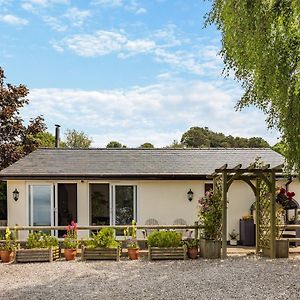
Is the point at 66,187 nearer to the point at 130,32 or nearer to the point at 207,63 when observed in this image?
the point at 130,32

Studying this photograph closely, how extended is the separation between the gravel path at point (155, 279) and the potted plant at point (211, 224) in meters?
0.52

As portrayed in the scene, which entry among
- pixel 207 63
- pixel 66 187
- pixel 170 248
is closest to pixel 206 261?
pixel 170 248

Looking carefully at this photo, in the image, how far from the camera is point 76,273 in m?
9.66

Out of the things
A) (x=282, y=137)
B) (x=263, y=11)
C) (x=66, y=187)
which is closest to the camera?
(x=263, y=11)

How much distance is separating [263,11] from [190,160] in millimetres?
9425

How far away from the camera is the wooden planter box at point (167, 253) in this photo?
11.4 metres

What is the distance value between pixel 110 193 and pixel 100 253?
3707 millimetres

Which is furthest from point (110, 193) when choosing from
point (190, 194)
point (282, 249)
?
point (282, 249)

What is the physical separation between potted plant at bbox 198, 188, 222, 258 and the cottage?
8.42ft

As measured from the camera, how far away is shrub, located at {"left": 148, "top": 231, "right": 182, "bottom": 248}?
37.9 ft

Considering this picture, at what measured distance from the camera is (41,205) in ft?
48.3

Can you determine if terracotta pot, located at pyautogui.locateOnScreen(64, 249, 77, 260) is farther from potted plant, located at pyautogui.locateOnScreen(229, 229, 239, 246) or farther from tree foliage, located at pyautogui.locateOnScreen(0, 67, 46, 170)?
tree foliage, located at pyautogui.locateOnScreen(0, 67, 46, 170)

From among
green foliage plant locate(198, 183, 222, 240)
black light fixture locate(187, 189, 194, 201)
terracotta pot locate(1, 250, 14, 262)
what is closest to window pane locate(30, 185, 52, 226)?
terracotta pot locate(1, 250, 14, 262)

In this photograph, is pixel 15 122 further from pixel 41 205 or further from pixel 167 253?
pixel 167 253
